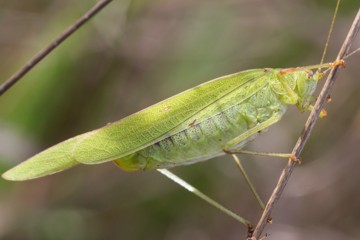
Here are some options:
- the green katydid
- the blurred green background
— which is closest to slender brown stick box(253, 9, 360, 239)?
the green katydid

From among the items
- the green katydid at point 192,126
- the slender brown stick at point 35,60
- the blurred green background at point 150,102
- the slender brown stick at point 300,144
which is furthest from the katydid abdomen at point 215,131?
the blurred green background at point 150,102

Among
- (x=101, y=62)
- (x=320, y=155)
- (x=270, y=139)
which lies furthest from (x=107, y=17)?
(x=320, y=155)

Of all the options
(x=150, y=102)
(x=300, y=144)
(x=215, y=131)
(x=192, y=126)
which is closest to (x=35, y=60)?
(x=192, y=126)

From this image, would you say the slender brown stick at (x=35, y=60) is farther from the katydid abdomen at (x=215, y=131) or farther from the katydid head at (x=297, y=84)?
the katydid head at (x=297, y=84)

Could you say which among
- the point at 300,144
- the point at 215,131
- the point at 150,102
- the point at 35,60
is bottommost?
the point at 300,144

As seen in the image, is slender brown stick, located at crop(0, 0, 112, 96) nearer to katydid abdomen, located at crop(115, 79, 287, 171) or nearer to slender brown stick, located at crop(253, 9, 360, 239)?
katydid abdomen, located at crop(115, 79, 287, 171)

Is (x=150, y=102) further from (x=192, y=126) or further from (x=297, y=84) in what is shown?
(x=297, y=84)

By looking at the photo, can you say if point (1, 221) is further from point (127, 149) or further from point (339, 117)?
point (339, 117)
